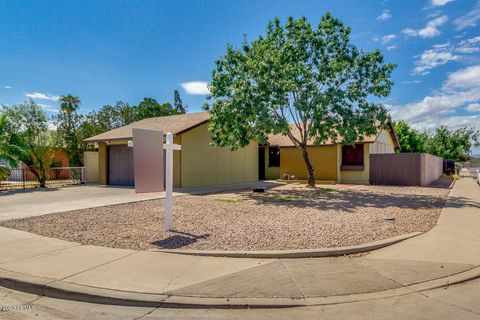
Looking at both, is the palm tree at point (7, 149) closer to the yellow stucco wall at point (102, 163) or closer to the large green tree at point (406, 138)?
the yellow stucco wall at point (102, 163)

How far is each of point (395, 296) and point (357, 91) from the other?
13.2 meters

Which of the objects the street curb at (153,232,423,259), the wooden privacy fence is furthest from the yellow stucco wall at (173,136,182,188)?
the wooden privacy fence

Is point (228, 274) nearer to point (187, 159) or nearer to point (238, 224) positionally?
point (238, 224)

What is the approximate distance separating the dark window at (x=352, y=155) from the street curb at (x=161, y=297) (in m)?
18.6

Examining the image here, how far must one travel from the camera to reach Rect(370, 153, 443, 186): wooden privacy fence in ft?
64.3

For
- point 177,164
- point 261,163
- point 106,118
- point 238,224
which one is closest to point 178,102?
point 106,118

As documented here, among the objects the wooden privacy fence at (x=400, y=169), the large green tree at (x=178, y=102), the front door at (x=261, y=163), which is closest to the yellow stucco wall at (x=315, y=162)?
the front door at (x=261, y=163)

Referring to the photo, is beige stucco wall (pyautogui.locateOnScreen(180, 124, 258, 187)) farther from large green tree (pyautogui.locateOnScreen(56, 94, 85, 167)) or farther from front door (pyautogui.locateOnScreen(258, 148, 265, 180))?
large green tree (pyautogui.locateOnScreen(56, 94, 85, 167))

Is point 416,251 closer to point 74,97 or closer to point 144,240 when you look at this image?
point 144,240

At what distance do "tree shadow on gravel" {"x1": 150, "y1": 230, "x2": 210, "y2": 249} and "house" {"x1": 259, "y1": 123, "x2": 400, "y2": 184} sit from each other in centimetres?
1417

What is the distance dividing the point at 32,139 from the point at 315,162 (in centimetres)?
1969


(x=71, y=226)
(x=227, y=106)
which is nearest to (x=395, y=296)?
(x=71, y=226)

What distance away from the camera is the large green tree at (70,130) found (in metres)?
29.3

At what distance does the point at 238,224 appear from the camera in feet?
26.1
